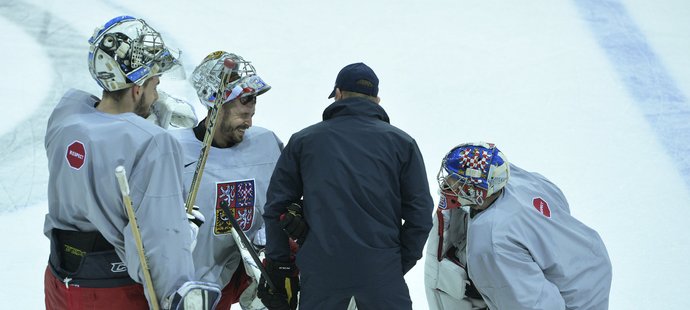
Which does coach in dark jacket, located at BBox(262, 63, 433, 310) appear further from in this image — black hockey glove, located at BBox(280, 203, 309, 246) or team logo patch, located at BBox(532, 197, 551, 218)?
team logo patch, located at BBox(532, 197, 551, 218)

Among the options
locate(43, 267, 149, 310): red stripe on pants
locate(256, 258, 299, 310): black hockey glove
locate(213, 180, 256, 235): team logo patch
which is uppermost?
locate(213, 180, 256, 235): team logo patch

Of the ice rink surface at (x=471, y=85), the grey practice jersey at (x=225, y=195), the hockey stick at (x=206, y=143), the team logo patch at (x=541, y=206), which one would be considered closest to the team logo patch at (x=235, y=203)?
the grey practice jersey at (x=225, y=195)

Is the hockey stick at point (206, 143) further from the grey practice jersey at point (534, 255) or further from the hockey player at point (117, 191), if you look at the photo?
the grey practice jersey at point (534, 255)

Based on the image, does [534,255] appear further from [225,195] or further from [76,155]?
[76,155]

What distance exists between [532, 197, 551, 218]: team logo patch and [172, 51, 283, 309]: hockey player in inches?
33.1

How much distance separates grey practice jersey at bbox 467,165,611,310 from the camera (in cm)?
245

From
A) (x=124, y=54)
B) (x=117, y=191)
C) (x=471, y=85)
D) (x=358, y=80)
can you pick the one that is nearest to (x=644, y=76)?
(x=471, y=85)

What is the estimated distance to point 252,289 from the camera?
112 inches

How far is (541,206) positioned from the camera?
103 inches

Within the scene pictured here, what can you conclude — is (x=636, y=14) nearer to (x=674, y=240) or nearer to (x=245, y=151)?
(x=674, y=240)

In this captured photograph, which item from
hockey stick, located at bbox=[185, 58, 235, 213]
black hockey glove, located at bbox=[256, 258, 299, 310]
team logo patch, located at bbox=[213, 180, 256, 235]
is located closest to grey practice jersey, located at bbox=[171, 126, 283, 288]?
team logo patch, located at bbox=[213, 180, 256, 235]

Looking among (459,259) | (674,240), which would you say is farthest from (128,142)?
(674,240)

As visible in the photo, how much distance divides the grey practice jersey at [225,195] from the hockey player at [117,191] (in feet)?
1.31

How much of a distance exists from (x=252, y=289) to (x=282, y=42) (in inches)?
104
